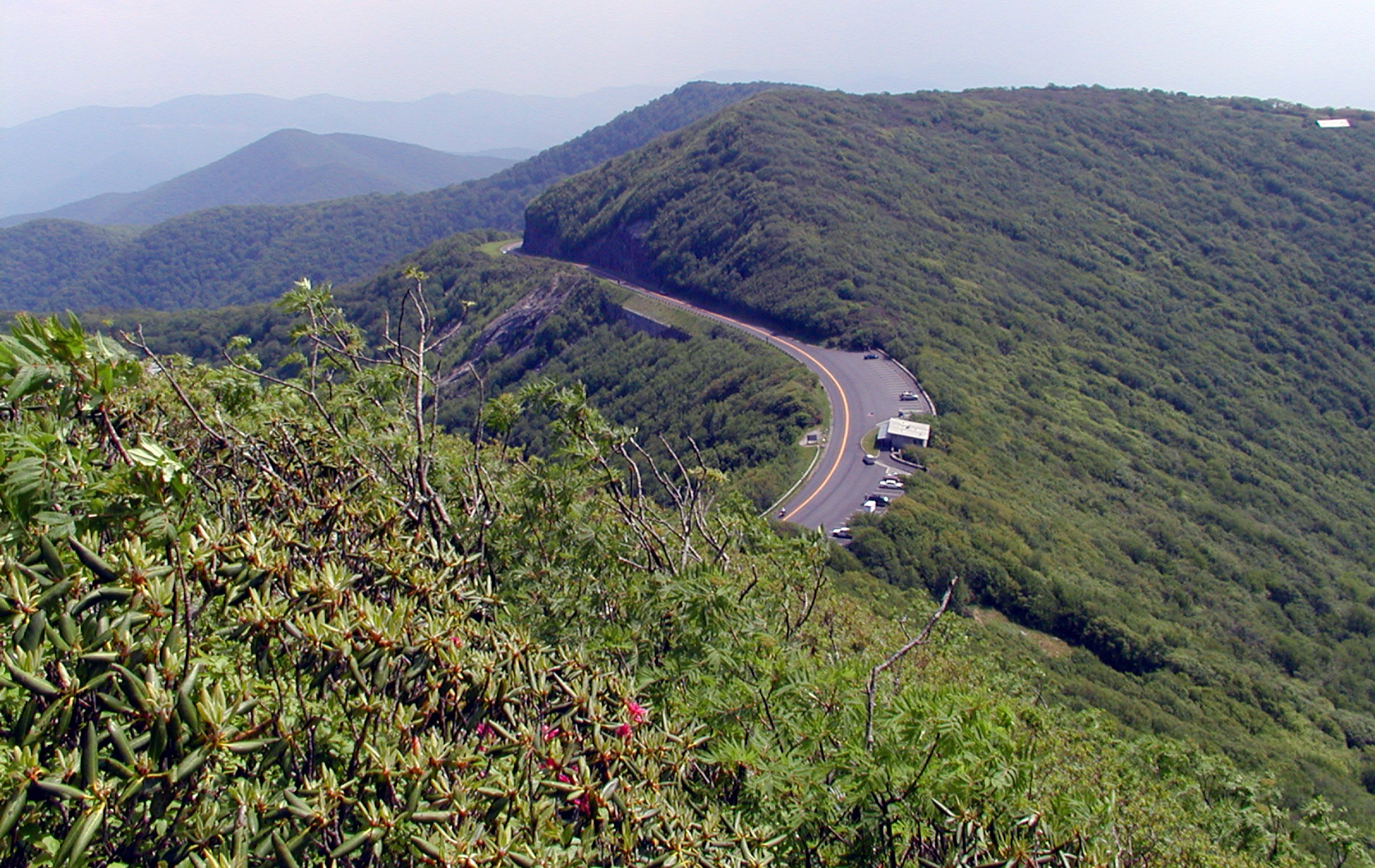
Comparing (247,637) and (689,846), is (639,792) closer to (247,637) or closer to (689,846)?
(689,846)

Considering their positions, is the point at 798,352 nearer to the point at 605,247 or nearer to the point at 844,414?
the point at 844,414

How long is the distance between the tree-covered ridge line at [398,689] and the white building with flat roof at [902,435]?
137 ft

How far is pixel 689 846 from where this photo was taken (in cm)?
386

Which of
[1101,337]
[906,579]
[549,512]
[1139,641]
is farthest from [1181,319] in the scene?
[549,512]

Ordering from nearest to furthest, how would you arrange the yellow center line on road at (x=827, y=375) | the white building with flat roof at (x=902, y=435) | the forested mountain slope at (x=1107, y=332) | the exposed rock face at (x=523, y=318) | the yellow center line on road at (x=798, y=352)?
the forested mountain slope at (x=1107, y=332) → the yellow center line on road at (x=827, y=375) → the yellow center line on road at (x=798, y=352) → the white building with flat roof at (x=902, y=435) → the exposed rock face at (x=523, y=318)

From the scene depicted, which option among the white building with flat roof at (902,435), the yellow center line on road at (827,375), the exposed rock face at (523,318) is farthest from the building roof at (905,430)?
the exposed rock face at (523,318)

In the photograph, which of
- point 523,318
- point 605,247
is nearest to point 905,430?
point 523,318

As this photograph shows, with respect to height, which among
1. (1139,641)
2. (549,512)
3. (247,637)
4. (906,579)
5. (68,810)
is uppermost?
(247,637)

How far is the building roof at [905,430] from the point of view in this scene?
4894cm

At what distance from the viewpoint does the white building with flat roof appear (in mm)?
48781

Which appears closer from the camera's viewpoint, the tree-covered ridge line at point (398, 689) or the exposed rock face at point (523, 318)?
the tree-covered ridge line at point (398, 689)

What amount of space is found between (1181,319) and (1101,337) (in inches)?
499

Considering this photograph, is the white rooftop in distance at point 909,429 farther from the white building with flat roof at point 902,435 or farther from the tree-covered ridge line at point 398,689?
the tree-covered ridge line at point 398,689

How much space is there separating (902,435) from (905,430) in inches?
22.3
